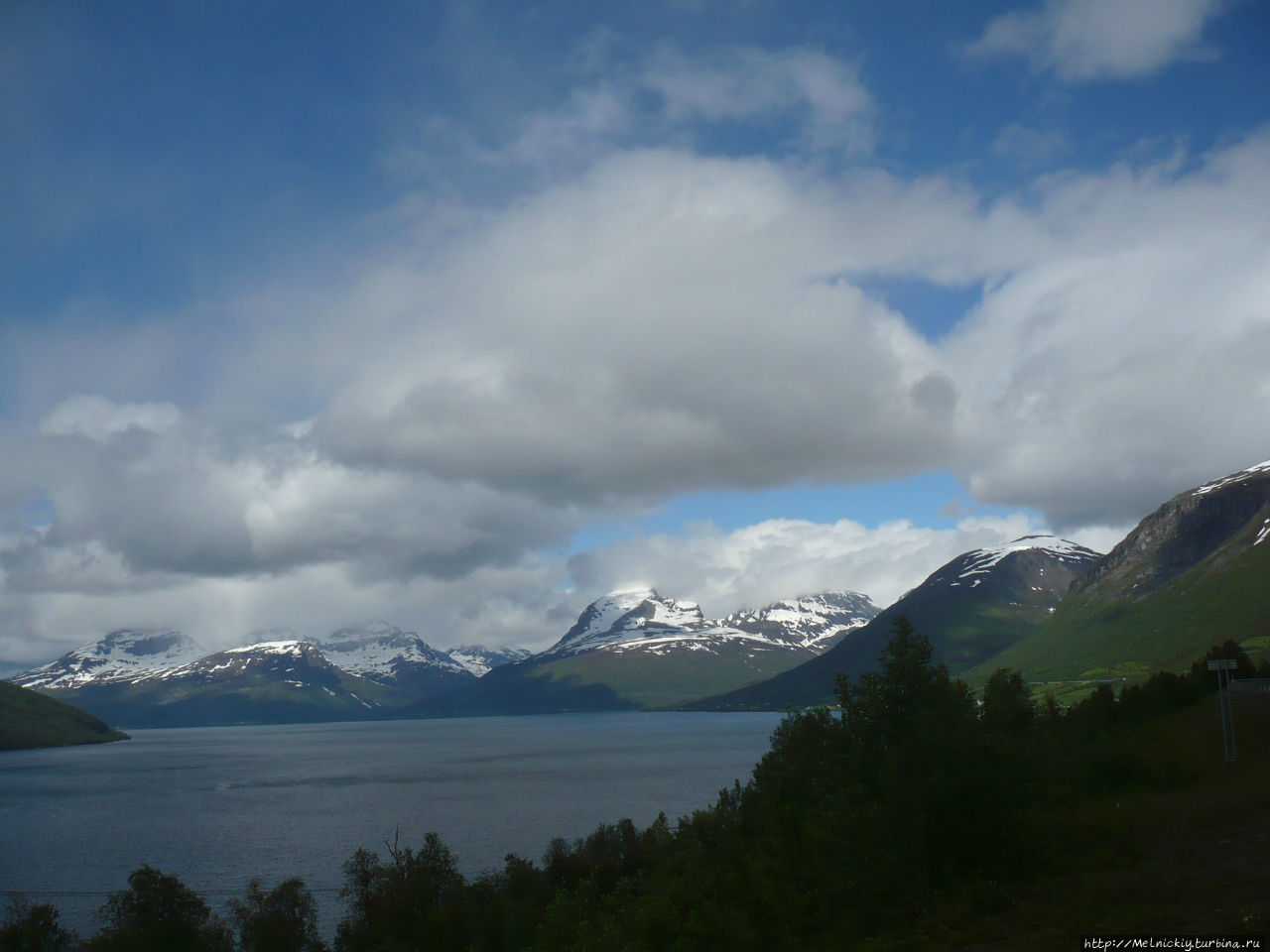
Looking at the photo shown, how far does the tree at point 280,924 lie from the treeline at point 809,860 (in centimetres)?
18

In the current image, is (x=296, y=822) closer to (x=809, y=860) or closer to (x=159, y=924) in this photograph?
(x=159, y=924)

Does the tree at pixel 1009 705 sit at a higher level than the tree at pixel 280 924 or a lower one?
higher

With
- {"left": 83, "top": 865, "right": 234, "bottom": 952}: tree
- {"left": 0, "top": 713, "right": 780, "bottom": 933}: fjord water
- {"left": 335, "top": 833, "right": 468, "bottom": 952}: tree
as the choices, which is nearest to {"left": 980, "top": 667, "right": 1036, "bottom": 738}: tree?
{"left": 335, "top": 833, "right": 468, "bottom": 952}: tree

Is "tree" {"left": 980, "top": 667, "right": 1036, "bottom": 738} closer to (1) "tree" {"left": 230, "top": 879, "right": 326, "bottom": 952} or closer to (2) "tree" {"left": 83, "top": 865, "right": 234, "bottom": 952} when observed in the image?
(1) "tree" {"left": 230, "top": 879, "right": 326, "bottom": 952}

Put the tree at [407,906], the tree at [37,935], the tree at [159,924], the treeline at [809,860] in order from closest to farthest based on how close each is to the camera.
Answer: the treeline at [809,860], the tree at [407,906], the tree at [159,924], the tree at [37,935]

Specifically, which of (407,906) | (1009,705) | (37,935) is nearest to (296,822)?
(37,935)

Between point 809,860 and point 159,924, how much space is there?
160 ft

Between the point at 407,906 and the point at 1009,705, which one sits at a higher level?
the point at 1009,705

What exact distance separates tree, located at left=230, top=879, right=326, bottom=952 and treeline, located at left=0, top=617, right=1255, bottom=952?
0.59 feet

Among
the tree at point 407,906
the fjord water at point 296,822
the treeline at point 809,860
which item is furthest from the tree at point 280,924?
the fjord water at point 296,822

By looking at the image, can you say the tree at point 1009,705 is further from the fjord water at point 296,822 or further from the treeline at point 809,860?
the fjord water at point 296,822

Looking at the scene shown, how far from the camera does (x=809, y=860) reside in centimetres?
5888

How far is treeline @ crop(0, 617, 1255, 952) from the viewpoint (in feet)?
140

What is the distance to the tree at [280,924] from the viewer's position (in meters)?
66.1
